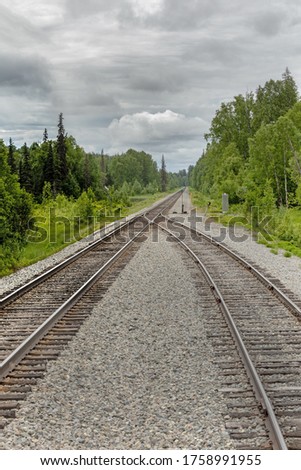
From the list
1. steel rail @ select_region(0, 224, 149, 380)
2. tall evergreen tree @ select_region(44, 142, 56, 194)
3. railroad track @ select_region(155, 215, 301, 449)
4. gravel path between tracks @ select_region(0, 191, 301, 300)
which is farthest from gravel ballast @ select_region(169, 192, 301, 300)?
tall evergreen tree @ select_region(44, 142, 56, 194)

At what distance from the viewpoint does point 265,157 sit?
38.1 meters

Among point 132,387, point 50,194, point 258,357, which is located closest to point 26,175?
point 50,194

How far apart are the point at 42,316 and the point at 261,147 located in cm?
3087

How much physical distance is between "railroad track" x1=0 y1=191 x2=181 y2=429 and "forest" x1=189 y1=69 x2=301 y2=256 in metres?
8.39

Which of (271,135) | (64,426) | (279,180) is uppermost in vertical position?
(271,135)

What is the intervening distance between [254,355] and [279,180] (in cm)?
3338

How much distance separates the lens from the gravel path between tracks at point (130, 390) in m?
5.52

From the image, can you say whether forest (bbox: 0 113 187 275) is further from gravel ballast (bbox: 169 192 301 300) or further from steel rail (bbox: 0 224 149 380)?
gravel ballast (bbox: 169 192 301 300)

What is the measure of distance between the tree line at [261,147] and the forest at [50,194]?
433 inches

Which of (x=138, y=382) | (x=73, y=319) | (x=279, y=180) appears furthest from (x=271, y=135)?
(x=138, y=382)

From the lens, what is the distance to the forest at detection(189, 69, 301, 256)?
2880cm

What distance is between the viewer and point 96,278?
14.2m
